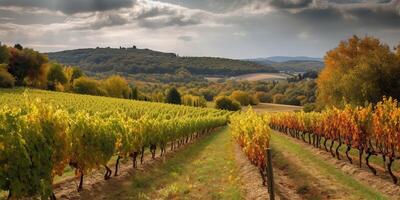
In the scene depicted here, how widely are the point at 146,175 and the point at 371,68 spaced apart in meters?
35.9

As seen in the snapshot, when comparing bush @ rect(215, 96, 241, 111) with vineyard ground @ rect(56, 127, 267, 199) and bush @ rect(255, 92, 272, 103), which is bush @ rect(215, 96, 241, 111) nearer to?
bush @ rect(255, 92, 272, 103)

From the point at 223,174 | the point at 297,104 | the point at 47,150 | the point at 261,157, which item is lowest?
the point at 297,104

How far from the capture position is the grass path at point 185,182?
1861cm

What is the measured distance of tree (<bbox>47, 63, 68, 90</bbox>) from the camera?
110419 mm

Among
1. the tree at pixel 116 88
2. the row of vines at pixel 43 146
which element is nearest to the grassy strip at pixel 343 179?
the row of vines at pixel 43 146

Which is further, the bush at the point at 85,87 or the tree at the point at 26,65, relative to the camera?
the bush at the point at 85,87

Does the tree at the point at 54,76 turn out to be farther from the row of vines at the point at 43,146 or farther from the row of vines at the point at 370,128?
the row of vines at the point at 43,146

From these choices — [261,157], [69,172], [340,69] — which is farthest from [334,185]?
[340,69]

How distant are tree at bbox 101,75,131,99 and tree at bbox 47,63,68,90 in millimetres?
16910

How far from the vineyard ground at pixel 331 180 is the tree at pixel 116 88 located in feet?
340

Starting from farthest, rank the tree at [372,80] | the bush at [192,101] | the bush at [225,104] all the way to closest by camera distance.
A: 1. the bush at [192,101]
2. the bush at [225,104]
3. the tree at [372,80]

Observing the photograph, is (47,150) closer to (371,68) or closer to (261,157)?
(261,157)

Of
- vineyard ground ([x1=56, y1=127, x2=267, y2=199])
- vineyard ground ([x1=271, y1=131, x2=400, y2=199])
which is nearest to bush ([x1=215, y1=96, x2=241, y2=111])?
vineyard ground ([x1=271, y1=131, x2=400, y2=199])

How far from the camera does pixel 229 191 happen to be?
61.4ft
